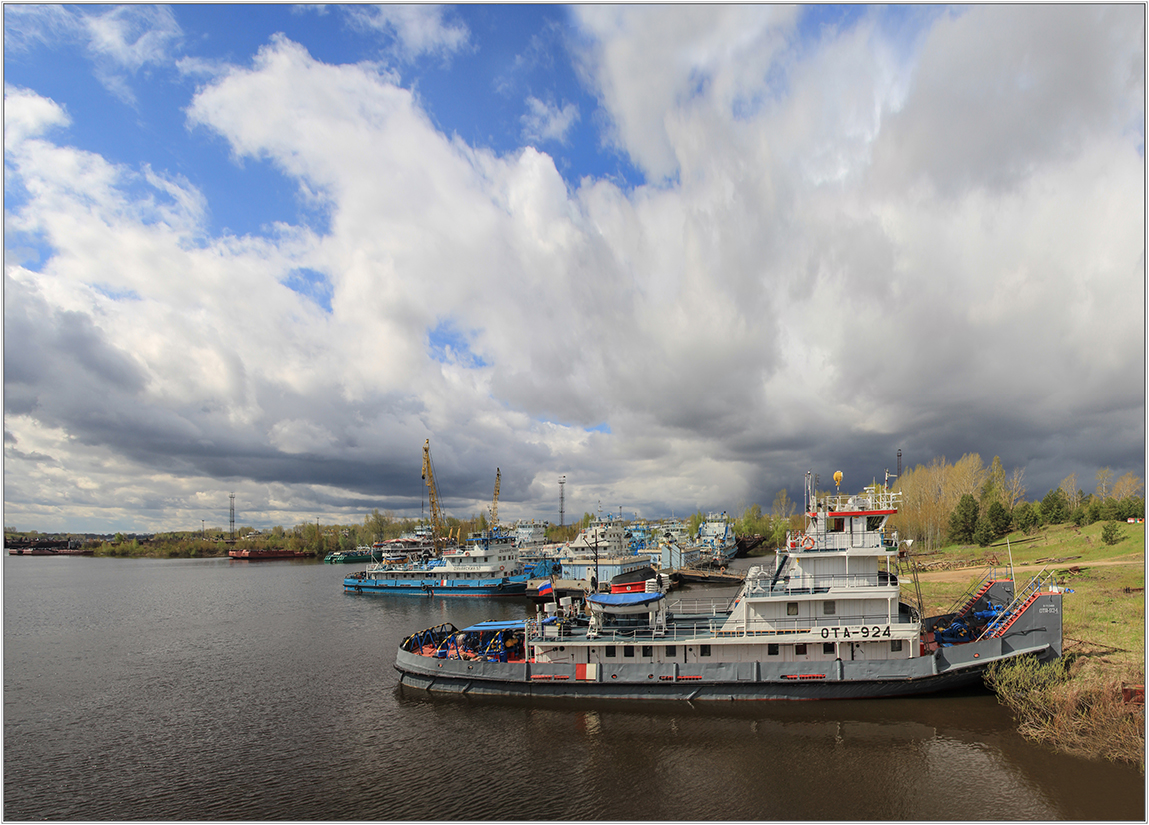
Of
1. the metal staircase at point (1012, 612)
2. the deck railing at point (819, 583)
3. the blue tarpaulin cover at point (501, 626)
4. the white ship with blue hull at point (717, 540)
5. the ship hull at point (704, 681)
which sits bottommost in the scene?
the white ship with blue hull at point (717, 540)

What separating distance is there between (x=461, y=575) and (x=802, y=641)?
181 feet

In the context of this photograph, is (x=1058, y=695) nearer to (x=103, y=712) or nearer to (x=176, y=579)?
(x=103, y=712)

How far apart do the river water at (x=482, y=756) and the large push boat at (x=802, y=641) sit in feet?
3.34

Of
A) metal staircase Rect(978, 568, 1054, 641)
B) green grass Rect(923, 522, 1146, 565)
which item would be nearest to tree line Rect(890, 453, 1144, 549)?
green grass Rect(923, 522, 1146, 565)

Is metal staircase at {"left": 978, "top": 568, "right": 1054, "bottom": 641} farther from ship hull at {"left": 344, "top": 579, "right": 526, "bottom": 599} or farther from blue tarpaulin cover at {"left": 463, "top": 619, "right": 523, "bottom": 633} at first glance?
ship hull at {"left": 344, "top": 579, "right": 526, "bottom": 599}

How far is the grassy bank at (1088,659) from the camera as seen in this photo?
1973cm

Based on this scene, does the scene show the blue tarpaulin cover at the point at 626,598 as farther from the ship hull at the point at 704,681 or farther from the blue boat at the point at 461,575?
the blue boat at the point at 461,575

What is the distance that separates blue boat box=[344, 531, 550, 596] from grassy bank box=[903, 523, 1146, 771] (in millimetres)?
46946

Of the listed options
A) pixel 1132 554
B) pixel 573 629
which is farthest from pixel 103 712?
pixel 1132 554

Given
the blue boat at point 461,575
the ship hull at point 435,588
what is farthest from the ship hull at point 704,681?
the blue boat at point 461,575

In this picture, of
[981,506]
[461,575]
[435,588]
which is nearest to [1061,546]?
[981,506]

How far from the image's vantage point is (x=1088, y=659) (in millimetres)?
27234

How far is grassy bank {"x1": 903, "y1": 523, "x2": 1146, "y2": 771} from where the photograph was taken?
1973 cm

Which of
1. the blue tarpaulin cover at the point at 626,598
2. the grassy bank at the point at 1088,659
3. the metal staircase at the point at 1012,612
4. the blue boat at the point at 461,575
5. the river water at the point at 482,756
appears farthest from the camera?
the blue boat at the point at 461,575
